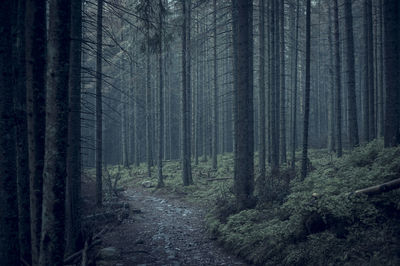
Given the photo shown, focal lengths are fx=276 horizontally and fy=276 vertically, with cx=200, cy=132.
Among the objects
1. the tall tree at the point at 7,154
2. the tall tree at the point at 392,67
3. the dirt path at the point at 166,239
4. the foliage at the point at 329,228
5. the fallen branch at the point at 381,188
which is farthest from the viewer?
the tall tree at the point at 392,67

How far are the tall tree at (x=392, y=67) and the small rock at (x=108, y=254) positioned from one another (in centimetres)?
973

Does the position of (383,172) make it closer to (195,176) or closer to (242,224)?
(242,224)

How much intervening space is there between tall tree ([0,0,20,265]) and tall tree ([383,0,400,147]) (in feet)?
37.2

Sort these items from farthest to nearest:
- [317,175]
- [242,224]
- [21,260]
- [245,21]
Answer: [317,175] < [245,21] < [242,224] < [21,260]

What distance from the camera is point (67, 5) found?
4.48 meters

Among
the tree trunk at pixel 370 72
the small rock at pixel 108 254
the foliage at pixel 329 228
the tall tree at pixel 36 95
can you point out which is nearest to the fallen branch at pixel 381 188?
the foliage at pixel 329 228

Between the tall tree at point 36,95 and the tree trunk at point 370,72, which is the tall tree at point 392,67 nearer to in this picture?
the tree trunk at point 370,72

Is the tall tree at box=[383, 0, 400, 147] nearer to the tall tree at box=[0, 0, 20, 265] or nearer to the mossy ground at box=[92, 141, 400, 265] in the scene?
the mossy ground at box=[92, 141, 400, 265]

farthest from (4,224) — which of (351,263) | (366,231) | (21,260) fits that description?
(366,231)

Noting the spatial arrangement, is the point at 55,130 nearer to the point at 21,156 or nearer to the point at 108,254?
the point at 21,156

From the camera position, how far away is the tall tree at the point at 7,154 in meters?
5.23

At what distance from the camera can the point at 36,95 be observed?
5.23 metres

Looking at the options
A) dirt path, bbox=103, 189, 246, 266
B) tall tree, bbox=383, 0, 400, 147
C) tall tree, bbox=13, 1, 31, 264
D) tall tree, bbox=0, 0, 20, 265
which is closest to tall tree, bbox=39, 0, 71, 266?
tall tree, bbox=0, 0, 20, 265

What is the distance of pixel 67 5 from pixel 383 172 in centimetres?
799
